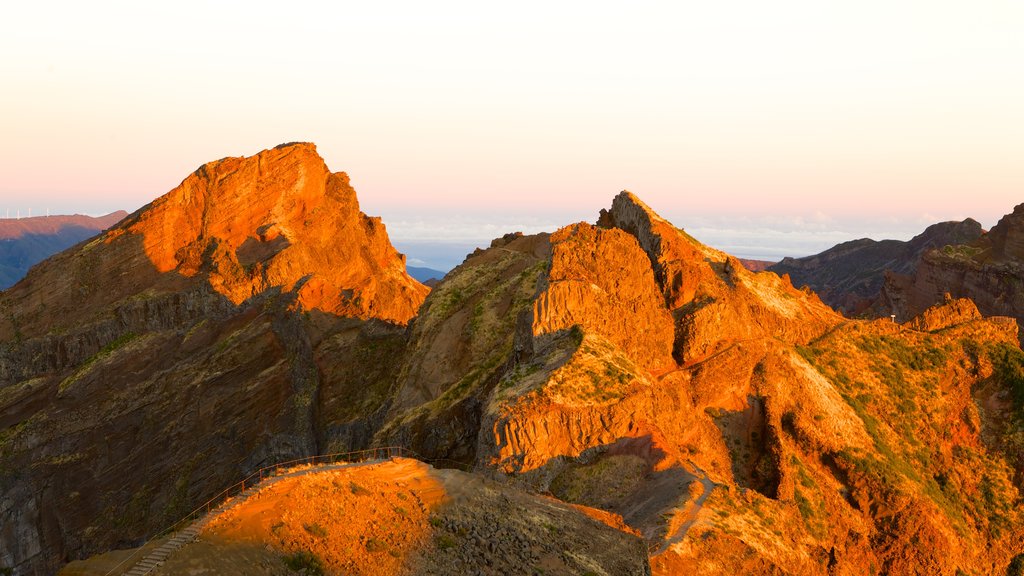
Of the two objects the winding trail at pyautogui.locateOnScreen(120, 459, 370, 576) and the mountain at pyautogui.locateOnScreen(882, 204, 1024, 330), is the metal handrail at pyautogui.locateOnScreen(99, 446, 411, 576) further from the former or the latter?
the mountain at pyautogui.locateOnScreen(882, 204, 1024, 330)

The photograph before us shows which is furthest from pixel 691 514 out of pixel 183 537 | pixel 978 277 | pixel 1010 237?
pixel 1010 237

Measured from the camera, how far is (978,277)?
11000 cm

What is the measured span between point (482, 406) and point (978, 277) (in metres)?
94.6

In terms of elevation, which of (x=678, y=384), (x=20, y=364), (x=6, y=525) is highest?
(x=678, y=384)

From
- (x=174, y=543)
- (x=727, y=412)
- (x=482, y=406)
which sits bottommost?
(x=727, y=412)

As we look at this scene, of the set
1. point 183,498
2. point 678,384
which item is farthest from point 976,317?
point 183,498

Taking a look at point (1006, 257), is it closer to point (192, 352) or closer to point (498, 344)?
point (498, 344)

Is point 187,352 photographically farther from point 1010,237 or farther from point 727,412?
point 1010,237

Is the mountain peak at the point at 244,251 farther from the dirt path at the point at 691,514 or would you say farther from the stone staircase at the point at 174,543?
the stone staircase at the point at 174,543

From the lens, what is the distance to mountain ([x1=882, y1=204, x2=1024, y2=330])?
105 metres

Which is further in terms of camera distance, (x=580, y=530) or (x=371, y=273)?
(x=371, y=273)

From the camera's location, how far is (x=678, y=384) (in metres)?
47.1

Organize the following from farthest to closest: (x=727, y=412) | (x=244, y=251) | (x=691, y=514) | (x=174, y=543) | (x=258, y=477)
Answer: (x=244, y=251)
(x=258, y=477)
(x=727, y=412)
(x=691, y=514)
(x=174, y=543)

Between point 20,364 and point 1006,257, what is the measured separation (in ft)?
416
